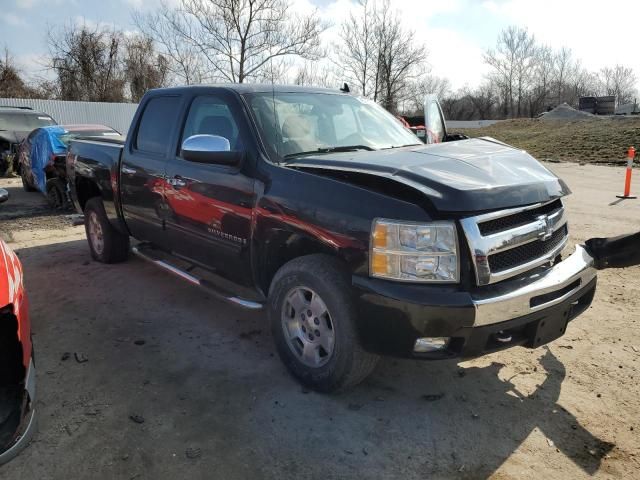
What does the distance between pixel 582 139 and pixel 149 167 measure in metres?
24.1

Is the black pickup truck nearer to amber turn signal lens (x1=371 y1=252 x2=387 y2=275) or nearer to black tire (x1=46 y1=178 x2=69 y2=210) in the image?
amber turn signal lens (x1=371 y1=252 x2=387 y2=275)

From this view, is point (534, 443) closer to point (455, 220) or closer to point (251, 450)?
point (455, 220)

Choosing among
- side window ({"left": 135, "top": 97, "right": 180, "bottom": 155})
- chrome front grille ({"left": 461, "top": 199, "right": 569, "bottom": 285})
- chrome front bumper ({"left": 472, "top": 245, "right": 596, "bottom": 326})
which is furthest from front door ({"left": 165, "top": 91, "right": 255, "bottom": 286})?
chrome front bumper ({"left": 472, "top": 245, "right": 596, "bottom": 326})

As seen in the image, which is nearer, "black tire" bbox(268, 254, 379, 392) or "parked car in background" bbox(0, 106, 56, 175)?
"black tire" bbox(268, 254, 379, 392)

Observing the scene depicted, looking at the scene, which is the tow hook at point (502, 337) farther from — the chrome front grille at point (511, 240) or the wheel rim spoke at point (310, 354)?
the wheel rim spoke at point (310, 354)

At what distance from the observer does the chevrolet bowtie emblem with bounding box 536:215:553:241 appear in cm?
296

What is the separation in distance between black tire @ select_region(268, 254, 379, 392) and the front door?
0.49 m

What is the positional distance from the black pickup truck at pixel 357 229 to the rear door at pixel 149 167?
5cm

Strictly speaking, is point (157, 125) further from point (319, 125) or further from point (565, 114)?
point (565, 114)

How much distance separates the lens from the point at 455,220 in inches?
103

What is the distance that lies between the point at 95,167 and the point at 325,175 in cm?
358

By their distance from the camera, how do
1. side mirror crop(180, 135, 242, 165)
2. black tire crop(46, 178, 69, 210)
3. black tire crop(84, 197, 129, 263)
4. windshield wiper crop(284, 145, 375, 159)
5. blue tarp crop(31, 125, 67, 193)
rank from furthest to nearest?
blue tarp crop(31, 125, 67, 193) → black tire crop(46, 178, 69, 210) → black tire crop(84, 197, 129, 263) → windshield wiper crop(284, 145, 375, 159) → side mirror crop(180, 135, 242, 165)

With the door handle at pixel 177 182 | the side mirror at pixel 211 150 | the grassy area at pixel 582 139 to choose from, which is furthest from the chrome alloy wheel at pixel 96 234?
the grassy area at pixel 582 139

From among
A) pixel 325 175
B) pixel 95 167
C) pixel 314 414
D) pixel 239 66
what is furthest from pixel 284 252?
pixel 239 66
